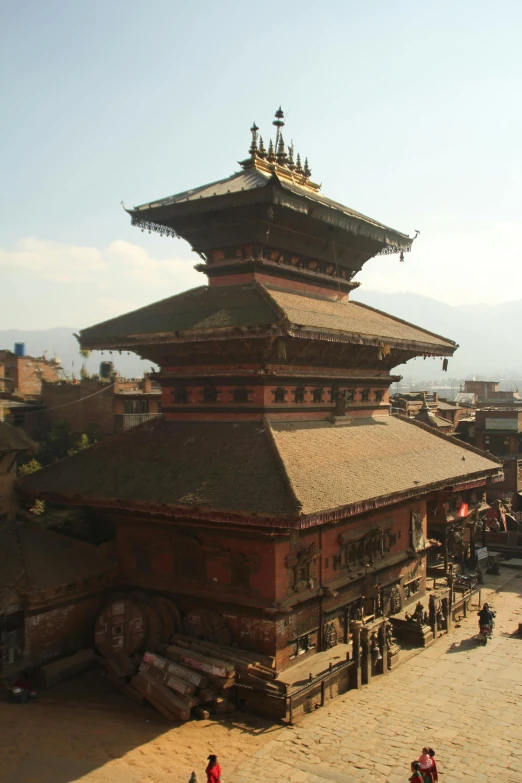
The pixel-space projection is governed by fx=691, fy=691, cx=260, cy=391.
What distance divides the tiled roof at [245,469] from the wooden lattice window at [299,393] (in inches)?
19.8

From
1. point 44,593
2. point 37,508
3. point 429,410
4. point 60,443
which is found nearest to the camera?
point 44,593

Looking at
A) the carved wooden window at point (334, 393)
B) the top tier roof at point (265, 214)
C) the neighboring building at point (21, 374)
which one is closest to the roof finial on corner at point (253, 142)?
the top tier roof at point (265, 214)

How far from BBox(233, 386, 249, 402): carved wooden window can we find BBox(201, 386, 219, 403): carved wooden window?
484 millimetres

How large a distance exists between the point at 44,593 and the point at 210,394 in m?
5.10

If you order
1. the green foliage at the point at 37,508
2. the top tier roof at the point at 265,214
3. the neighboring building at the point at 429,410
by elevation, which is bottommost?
the green foliage at the point at 37,508

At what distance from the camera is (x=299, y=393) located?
48.6 feet

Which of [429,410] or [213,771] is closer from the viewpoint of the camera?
[213,771]

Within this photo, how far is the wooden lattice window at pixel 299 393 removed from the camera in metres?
14.7

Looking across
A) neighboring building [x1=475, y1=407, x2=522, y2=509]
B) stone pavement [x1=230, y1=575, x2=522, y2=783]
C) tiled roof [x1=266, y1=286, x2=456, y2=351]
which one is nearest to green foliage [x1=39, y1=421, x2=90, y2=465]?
tiled roof [x1=266, y1=286, x2=456, y2=351]

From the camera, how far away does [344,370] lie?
16.5 m

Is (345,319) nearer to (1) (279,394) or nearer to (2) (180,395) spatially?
(1) (279,394)

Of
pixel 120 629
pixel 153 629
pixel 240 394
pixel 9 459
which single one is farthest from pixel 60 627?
pixel 240 394

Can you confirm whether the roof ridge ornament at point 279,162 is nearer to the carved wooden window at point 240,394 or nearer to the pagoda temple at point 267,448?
the pagoda temple at point 267,448

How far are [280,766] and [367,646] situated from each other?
3.73 metres
